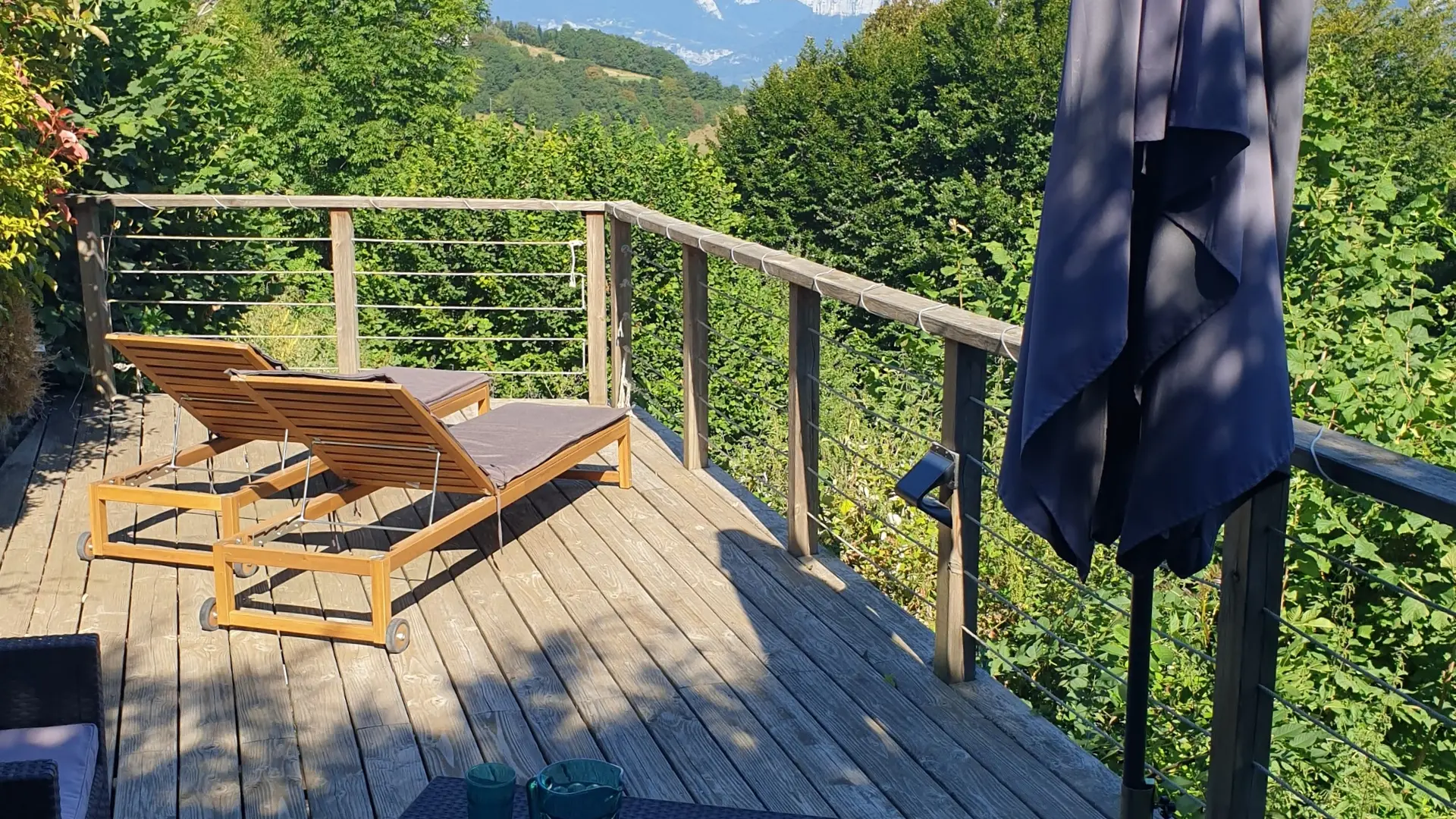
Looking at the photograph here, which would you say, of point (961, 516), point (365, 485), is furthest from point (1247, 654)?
point (365, 485)

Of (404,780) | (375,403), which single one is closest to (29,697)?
(404,780)

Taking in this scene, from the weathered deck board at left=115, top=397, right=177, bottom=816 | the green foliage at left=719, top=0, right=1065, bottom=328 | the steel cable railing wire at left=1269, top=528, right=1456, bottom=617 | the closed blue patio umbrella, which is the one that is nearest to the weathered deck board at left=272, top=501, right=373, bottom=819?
the weathered deck board at left=115, top=397, right=177, bottom=816

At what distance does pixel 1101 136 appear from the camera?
1.91 meters

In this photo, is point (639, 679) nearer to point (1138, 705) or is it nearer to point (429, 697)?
point (429, 697)

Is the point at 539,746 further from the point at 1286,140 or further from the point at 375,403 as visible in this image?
the point at 1286,140

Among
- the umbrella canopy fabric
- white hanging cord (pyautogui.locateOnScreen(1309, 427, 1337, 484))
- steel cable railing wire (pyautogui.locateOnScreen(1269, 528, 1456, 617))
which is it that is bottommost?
steel cable railing wire (pyautogui.locateOnScreen(1269, 528, 1456, 617))

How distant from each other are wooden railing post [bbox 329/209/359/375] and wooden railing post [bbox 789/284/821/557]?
275cm

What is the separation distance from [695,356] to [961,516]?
203cm

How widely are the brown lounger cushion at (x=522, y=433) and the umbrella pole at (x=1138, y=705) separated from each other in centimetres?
238

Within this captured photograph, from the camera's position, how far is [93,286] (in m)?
6.16

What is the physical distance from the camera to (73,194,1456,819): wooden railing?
2191 millimetres

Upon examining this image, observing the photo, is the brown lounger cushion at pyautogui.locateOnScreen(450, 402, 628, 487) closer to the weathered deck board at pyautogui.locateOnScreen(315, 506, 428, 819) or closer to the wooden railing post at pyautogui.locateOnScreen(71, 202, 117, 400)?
the weathered deck board at pyautogui.locateOnScreen(315, 506, 428, 819)

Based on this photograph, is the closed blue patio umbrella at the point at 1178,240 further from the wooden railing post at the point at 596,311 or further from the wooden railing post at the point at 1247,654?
the wooden railing post at the point at 596,311

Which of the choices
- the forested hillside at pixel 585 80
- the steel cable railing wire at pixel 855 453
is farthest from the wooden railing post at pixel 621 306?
the forested hillside at pixel 585 80
